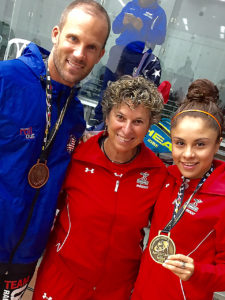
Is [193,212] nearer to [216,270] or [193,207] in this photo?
[193,207]

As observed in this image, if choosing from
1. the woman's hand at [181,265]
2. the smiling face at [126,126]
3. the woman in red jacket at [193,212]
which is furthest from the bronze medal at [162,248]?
the smiling face at [126,126]

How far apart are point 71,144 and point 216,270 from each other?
112 cm

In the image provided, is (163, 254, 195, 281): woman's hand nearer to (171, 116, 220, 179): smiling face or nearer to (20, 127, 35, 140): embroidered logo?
(171, 116, 220, 179): smiling face

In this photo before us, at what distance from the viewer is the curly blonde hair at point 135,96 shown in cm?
188

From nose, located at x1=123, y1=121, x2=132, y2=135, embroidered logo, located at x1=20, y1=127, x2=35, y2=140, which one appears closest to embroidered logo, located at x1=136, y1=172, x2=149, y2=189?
nose, located at x1=123, y1=121, x2=132, y2=135

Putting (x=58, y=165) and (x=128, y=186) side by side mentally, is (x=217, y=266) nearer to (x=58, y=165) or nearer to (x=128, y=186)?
(x=128, y=186)

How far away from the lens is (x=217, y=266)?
162 centimetres

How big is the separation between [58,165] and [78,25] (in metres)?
0.82

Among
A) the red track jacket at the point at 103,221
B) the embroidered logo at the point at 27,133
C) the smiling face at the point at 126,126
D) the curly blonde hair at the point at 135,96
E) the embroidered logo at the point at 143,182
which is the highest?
the curly blonde hair at the point at 135,96

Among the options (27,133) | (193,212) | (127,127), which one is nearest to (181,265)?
(193,212)

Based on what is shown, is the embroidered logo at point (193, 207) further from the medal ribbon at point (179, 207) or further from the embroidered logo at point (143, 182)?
the embroidered logo at point (143, 182)

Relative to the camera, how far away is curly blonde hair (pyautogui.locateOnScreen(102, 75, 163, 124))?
1.88 m

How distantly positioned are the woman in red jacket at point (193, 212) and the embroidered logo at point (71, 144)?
0.65 m

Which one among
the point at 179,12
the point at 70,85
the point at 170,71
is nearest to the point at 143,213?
the point at 70,85
